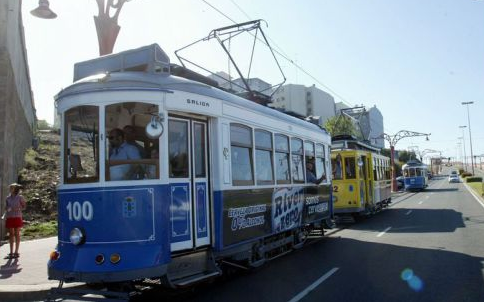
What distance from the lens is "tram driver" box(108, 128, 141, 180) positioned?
6188 millimetres

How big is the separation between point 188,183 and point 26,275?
169 inches

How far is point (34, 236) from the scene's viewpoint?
1397 cm

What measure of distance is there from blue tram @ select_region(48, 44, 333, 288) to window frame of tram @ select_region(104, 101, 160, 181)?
14 millimetres

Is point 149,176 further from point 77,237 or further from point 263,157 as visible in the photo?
point 263,157

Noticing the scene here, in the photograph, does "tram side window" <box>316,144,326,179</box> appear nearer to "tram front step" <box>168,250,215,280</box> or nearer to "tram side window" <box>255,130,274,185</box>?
"tram side window" <box>255,130,274,185</box>

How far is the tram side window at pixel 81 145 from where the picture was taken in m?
6.35

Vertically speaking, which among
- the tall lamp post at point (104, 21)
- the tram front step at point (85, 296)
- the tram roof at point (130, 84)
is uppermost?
the tall lamp post at point (104, 21)

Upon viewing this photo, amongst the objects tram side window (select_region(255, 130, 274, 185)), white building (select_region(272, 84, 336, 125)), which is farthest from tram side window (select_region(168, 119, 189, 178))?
white building (select_region(272, 84, 336, 125))

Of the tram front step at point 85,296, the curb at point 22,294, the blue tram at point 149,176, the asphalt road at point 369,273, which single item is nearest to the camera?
the tram front step at point 85,296

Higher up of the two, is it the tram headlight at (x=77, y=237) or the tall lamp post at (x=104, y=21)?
the tall lamp post at (x=104, y=21)

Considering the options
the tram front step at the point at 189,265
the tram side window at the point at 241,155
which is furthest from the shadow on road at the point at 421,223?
the tram front step at the point at 189,265

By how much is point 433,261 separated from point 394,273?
60.0 inches

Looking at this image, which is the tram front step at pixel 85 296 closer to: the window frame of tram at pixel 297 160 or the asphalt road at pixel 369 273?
the asphalt road at pixel 369 273

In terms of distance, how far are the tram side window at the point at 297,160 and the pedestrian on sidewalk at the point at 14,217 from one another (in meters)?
6.42
